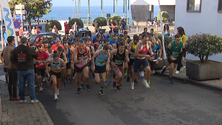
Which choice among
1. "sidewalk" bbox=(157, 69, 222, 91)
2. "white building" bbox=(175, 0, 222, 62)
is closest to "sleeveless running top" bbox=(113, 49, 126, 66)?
"sidewalk" bbox=(157, 69, 222, 91)

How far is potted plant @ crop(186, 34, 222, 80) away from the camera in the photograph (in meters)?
9.09

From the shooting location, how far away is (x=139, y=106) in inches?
284

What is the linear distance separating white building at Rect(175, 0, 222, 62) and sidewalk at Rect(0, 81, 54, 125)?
947 centimetres

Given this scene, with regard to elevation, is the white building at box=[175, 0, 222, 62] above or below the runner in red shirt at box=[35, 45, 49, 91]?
above

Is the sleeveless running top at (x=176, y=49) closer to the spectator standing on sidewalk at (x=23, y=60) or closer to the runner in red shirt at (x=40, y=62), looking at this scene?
the runner in red shirt at (x=40, y=62)

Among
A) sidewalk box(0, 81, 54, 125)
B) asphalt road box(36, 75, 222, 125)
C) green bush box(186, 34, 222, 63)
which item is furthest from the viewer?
green bush box(186, 34, 222, 63)

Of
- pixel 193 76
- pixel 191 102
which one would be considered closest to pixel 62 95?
pixel 191 102

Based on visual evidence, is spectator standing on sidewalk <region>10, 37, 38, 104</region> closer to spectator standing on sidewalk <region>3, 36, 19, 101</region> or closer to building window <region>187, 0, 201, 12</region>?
spectator standing on sidewalk <region>3, 36, 19, 101</region>

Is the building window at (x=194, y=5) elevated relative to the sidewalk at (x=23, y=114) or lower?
elevated

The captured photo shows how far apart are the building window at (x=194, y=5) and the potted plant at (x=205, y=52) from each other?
15.4 feet

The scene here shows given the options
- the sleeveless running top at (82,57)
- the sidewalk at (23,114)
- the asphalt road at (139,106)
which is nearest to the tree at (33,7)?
the asphalt road at (139,106)

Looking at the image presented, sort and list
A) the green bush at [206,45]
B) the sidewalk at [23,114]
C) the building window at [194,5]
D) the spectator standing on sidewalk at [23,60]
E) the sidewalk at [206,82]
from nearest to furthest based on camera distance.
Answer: the sidewalk at [23,114] < the spectator standing on sidewalk at [23,60] < the sidewalk at [206,82] < the green bush at [206,45] < the building window at [194,5]

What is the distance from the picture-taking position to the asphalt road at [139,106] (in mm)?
6219

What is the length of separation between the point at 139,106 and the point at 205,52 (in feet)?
12.0
